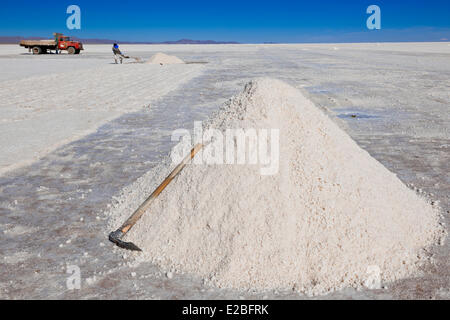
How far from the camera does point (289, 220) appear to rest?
2914 millimetres

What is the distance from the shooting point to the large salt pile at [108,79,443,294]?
9.13ft

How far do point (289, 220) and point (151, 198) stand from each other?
115cm

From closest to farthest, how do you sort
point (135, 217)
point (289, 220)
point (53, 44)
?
1. point (289, 220)
2. point (135, 217)
3. point (53, 44)

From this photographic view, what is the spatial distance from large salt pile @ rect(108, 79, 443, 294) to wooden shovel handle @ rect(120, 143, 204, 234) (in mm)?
46

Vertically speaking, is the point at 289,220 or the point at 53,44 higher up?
the point at 53,44

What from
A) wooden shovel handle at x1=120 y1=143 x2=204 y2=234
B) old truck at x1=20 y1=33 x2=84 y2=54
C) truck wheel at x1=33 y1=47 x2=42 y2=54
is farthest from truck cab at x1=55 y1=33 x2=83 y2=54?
wooden shovel handle at x1=120 y1=143 x2=204 y2=234

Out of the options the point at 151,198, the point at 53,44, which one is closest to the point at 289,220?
the point at 151,198

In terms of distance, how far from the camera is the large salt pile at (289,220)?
9.13 feet

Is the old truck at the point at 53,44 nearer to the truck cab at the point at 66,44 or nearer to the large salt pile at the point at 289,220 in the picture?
the truck cab at the point at 66,44

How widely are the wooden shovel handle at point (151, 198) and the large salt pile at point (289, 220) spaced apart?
1.8 inches

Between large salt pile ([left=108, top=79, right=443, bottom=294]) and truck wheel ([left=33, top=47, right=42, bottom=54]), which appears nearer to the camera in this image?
large salt pile ([left=108, top=79, right=443, bottom=294])

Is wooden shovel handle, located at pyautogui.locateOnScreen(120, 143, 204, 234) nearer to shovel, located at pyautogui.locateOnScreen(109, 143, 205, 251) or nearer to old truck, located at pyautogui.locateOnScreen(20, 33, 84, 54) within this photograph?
shovel, located at pyautogui.locateOnScreen(109, 143, 205, 251)

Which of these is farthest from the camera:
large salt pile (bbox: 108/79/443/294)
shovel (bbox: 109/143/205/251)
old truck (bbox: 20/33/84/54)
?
old truck (bbox: 20/33/84/54)

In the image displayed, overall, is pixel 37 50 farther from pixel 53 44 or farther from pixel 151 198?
pixel 151 198
